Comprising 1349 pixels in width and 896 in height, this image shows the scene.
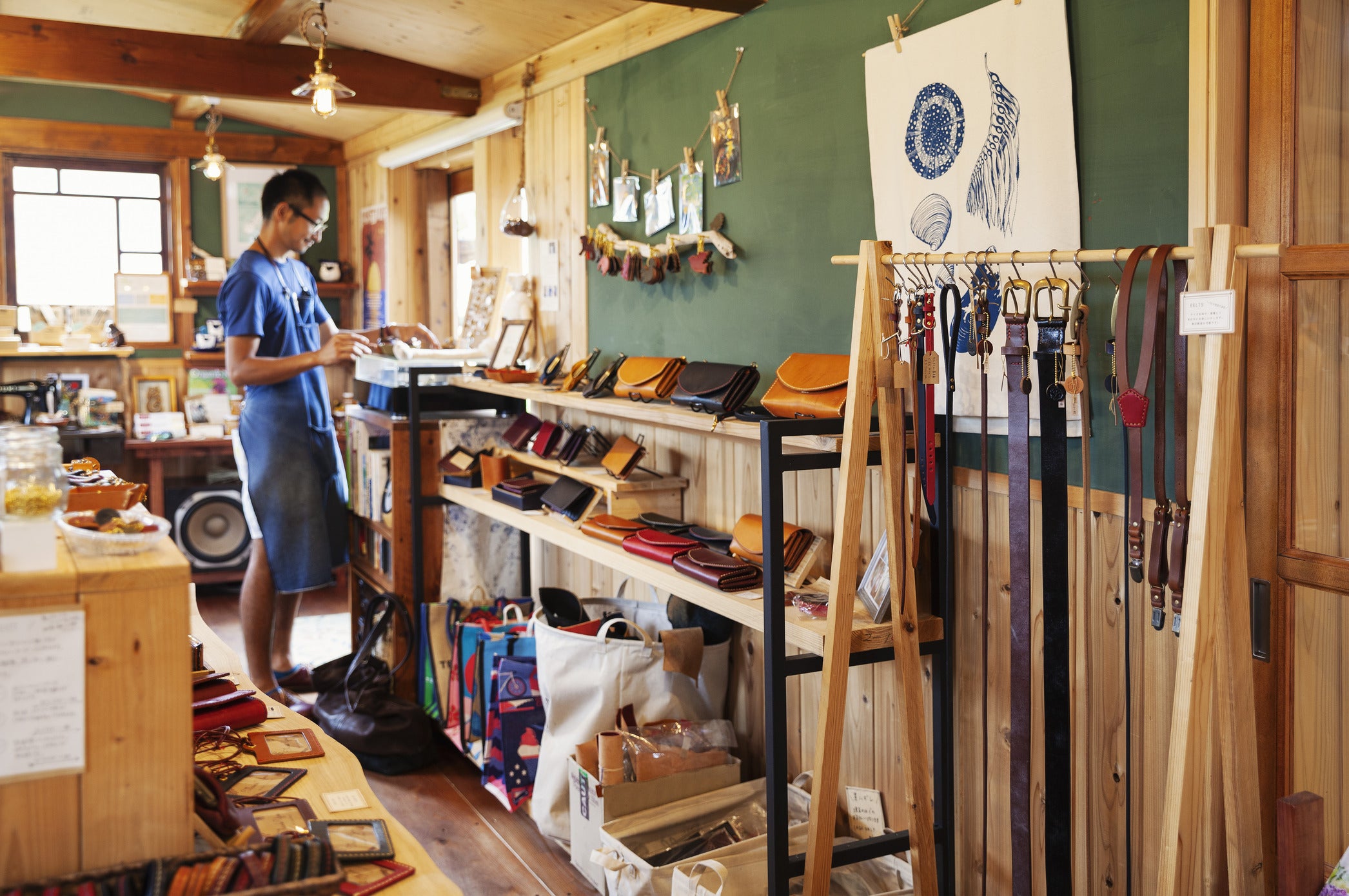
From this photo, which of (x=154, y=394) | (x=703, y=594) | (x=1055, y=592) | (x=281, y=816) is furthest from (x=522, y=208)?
(x=154, y=394)

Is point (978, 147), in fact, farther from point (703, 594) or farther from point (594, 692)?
point (594, 692)

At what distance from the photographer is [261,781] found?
1.85 m

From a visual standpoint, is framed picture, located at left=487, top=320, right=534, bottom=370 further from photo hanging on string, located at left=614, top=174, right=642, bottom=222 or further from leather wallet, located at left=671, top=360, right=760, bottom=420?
leather wallet, located at left=671, top=360, right=760, bottom=420

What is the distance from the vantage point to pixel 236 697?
6.95 feet

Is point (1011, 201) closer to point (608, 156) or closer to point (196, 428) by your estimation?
point (608, 156)

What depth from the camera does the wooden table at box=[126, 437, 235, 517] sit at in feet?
19.7

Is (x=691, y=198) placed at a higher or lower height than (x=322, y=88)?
lower

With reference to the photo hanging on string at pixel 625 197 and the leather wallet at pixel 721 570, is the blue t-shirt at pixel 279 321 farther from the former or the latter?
the leather wallet at pixel 721 570

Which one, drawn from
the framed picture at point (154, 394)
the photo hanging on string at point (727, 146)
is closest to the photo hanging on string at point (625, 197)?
the photo hanging on string at point (727, 146)

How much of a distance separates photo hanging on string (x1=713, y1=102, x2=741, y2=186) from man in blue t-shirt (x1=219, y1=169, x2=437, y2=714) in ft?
5.63

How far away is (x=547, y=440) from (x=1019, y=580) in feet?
A: 6.43

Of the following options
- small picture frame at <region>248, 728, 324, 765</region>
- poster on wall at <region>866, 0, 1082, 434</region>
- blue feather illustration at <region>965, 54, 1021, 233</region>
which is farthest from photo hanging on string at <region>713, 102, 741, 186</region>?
small picture frame at <region>248, 728, 324, 765</region>

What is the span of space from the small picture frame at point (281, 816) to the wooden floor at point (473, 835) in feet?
3.75

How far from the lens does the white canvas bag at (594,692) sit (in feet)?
9.63
